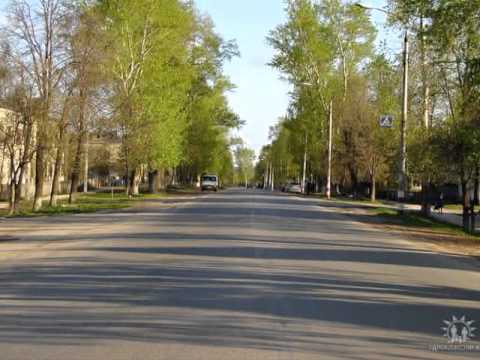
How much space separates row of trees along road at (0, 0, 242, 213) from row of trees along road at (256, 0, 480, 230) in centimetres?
803

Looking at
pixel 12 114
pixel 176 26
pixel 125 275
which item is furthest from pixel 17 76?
pixel 125 275

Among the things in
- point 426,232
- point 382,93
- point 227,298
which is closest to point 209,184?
point 382,93

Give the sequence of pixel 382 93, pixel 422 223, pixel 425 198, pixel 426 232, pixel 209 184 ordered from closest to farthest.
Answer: pixel 426 232 → pixel 422 223 → pixel 425 198 → pixel 382 93 → pixel 209 184

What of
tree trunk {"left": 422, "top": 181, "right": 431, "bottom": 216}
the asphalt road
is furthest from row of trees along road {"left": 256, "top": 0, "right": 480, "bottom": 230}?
the asphalt road

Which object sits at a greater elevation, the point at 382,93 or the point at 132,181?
the point at 382,93

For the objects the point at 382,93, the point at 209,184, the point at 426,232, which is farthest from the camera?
the point at 209,184

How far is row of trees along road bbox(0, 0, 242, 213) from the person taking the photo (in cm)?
3991

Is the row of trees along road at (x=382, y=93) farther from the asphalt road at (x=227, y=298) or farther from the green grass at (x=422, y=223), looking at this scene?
the asphalt road at (x=227, y=298)

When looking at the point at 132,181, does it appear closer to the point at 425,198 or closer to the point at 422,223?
the point at 425,198

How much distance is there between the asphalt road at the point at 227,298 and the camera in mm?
9117

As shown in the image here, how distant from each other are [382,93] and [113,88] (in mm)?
19880

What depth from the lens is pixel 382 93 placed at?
57.2m

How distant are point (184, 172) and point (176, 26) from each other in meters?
56.0

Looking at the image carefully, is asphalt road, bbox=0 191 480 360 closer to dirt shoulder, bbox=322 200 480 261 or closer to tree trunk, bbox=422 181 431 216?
dirt shoulder, bbox=322 200 480 261
